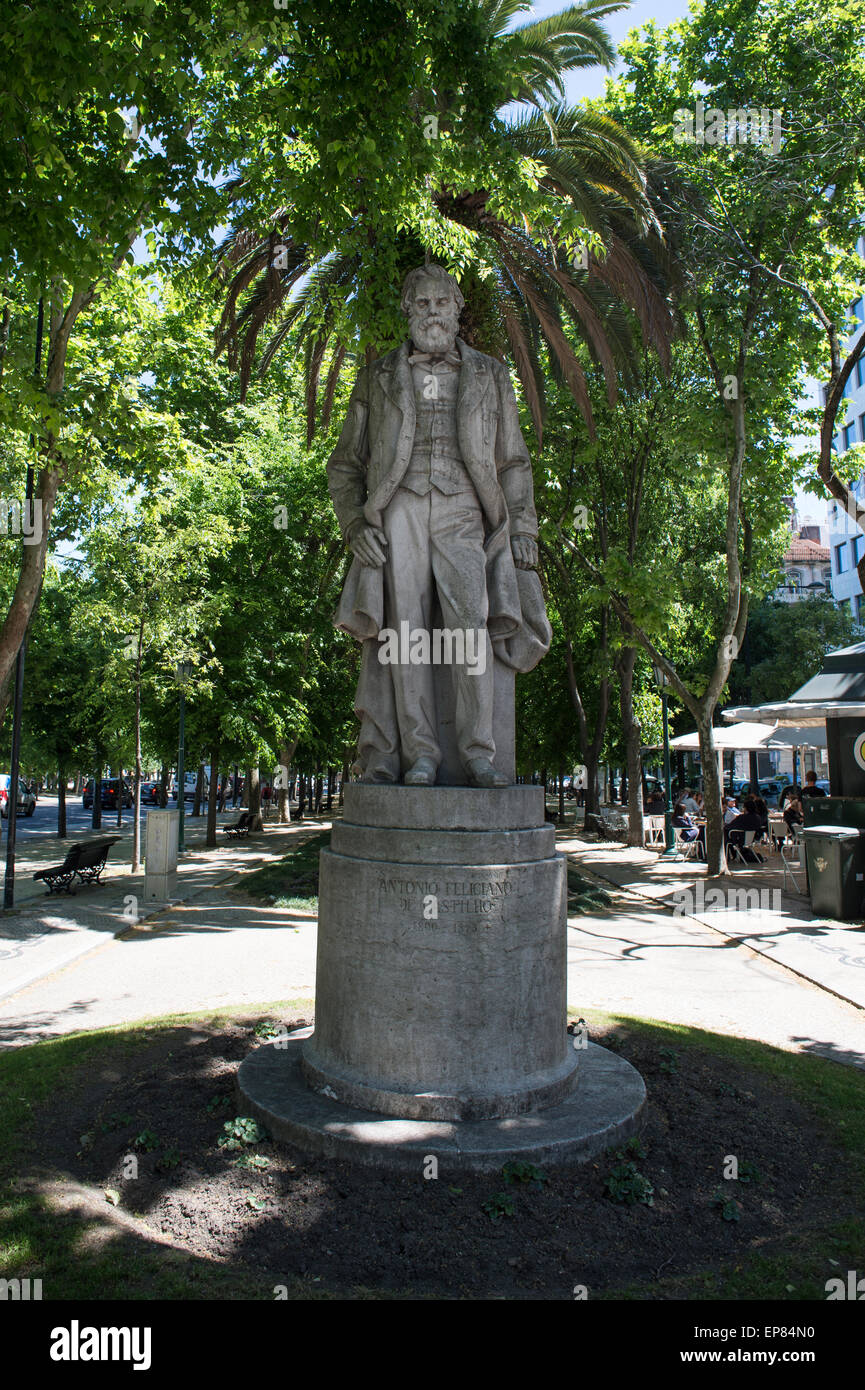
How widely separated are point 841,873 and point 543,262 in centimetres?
926

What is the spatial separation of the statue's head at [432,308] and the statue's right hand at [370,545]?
3.54 feet

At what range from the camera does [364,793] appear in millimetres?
4891

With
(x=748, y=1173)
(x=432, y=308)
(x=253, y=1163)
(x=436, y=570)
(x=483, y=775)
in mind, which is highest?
(x=432, y=308)

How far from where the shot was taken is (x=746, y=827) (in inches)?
804

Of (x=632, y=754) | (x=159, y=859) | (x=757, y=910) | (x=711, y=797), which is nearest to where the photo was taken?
(x=757, y=910)

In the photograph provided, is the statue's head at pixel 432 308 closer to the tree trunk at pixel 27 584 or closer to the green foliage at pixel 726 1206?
the green foliage at pixel 726 1206

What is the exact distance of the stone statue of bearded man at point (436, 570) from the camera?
5.15m

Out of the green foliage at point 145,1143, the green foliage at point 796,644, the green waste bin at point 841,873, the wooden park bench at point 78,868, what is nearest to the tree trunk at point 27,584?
the wooden park bench at point 78,868

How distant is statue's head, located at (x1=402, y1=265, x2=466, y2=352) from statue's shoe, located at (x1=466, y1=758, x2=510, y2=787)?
7.68 ft

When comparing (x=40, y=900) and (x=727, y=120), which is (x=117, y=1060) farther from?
(x=727, y=120)

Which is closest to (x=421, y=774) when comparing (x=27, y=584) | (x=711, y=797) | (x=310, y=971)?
(x=310, y=971)

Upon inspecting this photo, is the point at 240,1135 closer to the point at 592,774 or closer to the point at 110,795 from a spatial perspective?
the point at 592,774
